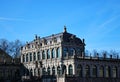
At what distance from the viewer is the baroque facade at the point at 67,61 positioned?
7212cm

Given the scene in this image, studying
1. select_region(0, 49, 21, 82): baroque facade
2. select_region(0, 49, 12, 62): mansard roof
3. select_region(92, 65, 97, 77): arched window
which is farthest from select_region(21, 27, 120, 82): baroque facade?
select_region(0, 49, 12, 62): mansard roof

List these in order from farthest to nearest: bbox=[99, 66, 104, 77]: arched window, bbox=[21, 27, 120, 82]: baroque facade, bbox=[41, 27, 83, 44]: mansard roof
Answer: bbox=[99, 66, 104, 77]: arched window, bbox=[41, 27, 83, 44]: mansard roof, bbox=[21, 27, 120, 82]: baroque facade

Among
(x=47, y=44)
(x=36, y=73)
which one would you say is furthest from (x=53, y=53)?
(x=36, y=73)

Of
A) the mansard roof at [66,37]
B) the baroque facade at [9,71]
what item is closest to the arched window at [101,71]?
the mansard roof at [66,37]

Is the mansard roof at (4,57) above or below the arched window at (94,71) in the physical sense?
above

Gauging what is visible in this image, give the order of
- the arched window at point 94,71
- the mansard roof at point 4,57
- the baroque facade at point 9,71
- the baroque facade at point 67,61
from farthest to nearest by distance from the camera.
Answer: the mansard roof at point 4,57
the baroque facade at point 9,71
the arched window at point 94,71
the baroque facade at point 67,61

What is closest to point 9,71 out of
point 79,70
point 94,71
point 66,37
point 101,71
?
point 66,37

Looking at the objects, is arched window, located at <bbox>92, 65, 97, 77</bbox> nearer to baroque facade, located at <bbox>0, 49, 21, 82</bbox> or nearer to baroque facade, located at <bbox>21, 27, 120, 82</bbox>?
baroque facade, located at <bbox>21, 27, 120, 82</bbox>

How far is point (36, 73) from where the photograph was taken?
82.4 metres

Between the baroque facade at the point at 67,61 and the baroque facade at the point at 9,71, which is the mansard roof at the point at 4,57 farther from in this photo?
the baroque facade at the point at 67,61

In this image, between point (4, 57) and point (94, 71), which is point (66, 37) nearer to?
point (94, 71)

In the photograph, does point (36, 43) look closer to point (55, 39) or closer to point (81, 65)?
point (55, 39)

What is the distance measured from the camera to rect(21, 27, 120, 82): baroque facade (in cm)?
7212

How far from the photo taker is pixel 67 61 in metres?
72.6
